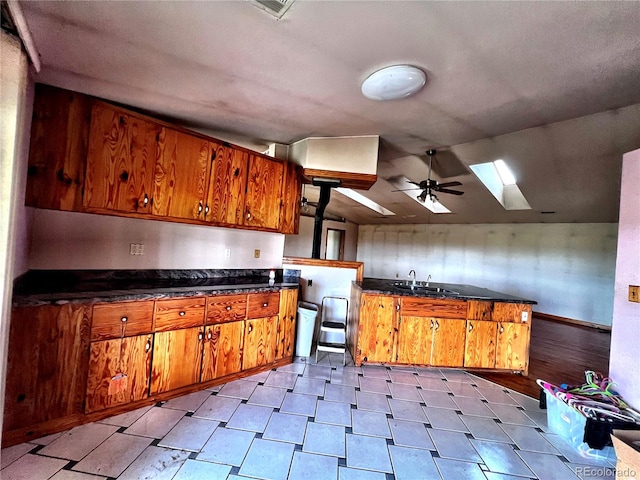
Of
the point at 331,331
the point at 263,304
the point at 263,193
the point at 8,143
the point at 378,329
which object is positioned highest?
the point at 263,193

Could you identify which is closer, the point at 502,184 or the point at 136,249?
the point at 136,249

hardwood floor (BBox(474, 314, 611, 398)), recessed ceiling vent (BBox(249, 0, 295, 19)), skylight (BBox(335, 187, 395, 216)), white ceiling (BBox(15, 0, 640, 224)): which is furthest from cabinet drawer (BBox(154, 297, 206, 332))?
skylight (BBox(335, 187, 395, 216))

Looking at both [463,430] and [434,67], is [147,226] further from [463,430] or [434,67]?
[463,430]

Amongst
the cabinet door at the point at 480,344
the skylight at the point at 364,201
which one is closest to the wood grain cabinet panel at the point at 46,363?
the cabinet door at the point at 480,344

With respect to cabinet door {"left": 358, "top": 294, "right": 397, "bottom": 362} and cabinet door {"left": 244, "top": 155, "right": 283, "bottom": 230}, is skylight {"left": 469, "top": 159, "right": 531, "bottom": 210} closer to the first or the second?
cabinet door {"left": 358, "top": 294, "right": 397, "bottom": 362}

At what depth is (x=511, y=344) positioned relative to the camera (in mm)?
3266

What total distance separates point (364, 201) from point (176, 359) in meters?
6.65

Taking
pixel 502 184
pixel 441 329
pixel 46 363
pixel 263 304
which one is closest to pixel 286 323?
pixel 263 304

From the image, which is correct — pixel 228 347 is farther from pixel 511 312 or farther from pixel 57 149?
pixel 511 312

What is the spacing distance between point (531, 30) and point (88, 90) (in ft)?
9.93

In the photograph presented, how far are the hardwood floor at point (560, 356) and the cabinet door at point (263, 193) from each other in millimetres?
3062

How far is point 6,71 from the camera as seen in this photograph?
1.33m

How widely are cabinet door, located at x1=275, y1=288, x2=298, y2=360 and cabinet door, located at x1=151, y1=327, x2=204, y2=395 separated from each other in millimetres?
879

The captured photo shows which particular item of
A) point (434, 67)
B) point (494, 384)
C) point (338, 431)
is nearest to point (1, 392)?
point (338, 431)
